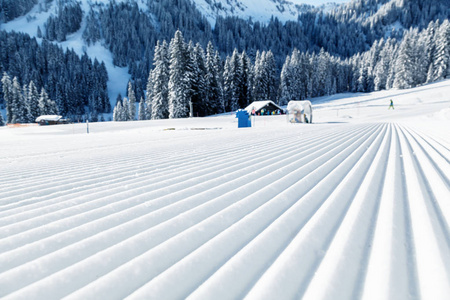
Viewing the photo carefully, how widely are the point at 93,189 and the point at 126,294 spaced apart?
2383 millimetres

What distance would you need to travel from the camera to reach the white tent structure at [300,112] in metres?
23.6

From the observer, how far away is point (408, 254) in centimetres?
159

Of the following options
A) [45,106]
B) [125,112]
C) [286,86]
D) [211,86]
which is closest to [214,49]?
[286,86]

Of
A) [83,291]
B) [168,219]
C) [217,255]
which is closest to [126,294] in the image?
[83,291]

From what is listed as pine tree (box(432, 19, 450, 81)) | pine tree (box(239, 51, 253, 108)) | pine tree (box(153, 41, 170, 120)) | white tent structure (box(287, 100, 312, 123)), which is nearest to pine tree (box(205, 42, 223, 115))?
pine tree (box(239, 51, 253, 108))

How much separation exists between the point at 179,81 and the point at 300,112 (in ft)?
63.3

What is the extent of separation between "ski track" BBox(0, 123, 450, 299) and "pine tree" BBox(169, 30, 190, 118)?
33.2m

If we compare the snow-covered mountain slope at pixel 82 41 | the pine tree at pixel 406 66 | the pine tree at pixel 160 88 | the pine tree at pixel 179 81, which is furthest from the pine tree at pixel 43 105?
the pine tree at pixel 406 66

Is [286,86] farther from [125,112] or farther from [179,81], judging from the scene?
[125,112]

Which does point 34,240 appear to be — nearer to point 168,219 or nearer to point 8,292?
point 8,292

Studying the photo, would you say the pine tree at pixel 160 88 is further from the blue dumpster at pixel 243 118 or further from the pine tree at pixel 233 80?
the blue dumpster at pixel 243 118

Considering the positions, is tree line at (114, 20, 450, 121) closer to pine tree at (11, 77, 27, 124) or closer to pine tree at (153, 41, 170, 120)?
pine tree at (153, 41, 170, 120)

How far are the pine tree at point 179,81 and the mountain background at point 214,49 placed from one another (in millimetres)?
1641

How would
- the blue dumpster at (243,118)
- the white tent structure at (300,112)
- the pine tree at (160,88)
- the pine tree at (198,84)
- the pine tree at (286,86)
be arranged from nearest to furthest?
the blue dumpster at (243,118)
the white tent structure at (300,112)
the pine tree at (198,84)
the pine tree at (160,88)
the pine tree at (286,86)
